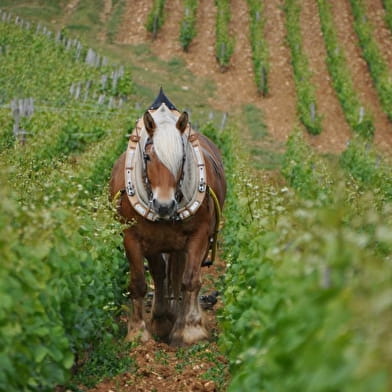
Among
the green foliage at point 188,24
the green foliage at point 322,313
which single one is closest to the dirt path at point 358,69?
the green foliage at point 188,24

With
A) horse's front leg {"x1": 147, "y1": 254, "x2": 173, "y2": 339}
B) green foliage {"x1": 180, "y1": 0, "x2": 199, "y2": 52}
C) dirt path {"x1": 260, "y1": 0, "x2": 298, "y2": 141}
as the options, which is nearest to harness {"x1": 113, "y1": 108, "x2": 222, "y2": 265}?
horse's front leg {"x1": 147, "y1": 254, "x2": 173, "y2": 339}

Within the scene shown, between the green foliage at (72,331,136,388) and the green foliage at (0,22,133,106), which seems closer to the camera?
the green foliage at (72,331,136,388)

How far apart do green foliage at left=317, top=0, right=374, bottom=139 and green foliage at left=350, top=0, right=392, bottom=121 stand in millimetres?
814

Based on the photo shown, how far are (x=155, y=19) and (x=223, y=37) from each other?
3.11 m

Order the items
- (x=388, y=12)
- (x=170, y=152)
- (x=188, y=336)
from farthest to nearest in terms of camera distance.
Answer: (x=388, y=12)
(x=188, y=336)
(x=170, y=152)

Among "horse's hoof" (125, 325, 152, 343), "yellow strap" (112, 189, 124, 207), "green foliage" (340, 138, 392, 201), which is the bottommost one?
"green foliage" (340, 138, 392, 201)

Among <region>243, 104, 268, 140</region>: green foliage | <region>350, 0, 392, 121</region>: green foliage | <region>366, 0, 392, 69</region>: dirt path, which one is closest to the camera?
<region>243, 104, 268, 140</region>: green foliage

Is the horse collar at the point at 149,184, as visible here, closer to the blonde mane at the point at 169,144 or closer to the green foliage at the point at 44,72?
the blonde mane at the point at 169,144

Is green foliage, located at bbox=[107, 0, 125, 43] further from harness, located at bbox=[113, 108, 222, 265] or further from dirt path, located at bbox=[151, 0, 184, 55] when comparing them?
harness, located at bbox=[113, 108, 222, 265]

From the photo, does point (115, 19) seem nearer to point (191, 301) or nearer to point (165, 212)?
point (191, 301)

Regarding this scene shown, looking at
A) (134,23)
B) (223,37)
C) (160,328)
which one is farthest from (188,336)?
(134,23)

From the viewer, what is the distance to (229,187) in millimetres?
15547

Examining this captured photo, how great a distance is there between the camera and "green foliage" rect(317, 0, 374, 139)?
2722 cm

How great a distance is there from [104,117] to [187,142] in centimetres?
1357
